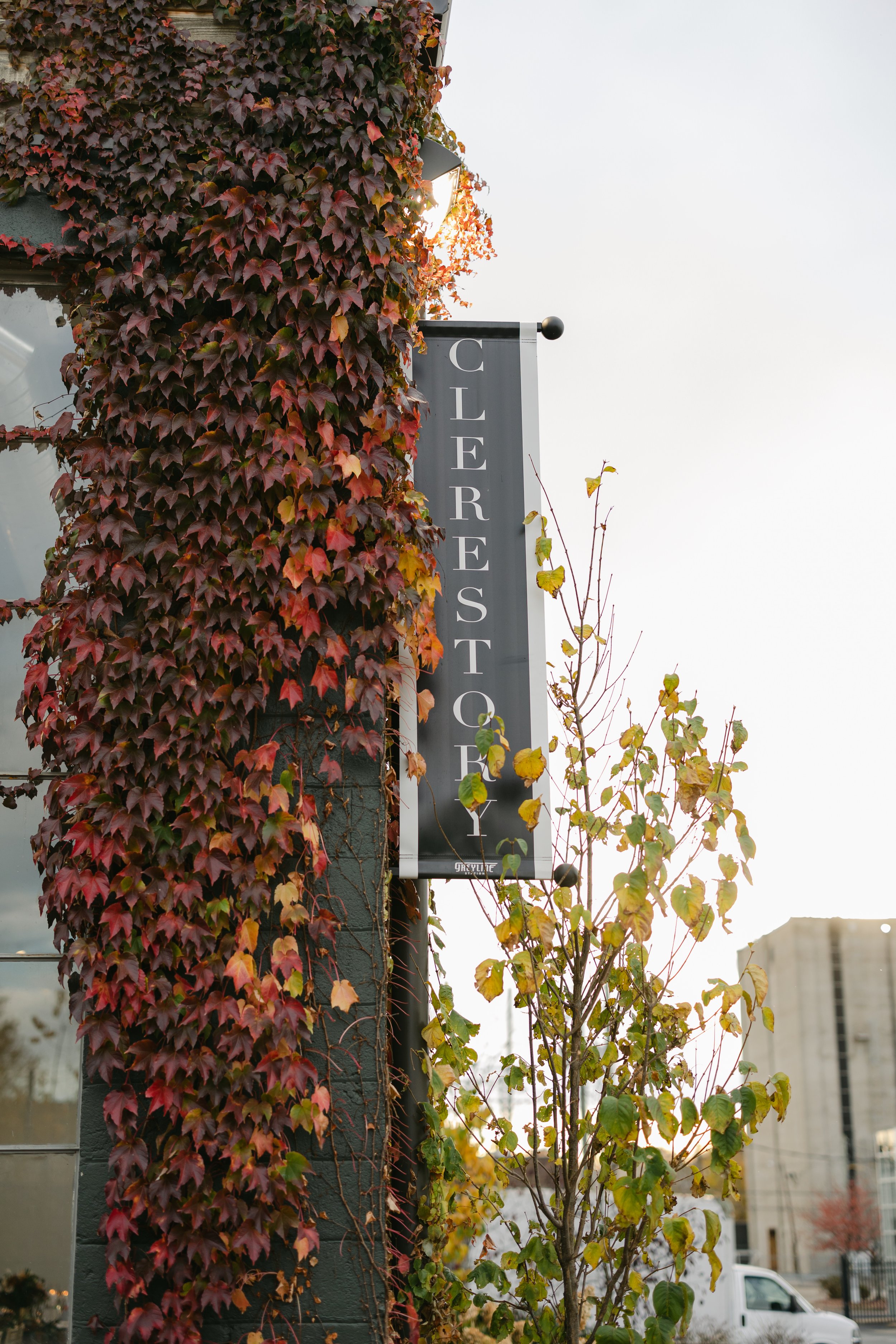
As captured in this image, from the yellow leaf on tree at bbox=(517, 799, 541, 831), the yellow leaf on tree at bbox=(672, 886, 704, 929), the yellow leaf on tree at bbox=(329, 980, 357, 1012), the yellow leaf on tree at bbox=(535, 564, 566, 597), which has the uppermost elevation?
the yellow leaf on tree at bbox=(535, 564, 566, 597)

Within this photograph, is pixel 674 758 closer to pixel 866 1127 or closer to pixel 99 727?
pixel 99 727

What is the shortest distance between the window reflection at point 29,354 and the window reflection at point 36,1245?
2.70 m

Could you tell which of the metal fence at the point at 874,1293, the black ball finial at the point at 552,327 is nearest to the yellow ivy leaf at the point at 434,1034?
the black ball finial at the point at 552,327

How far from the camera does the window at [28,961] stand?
139 inches

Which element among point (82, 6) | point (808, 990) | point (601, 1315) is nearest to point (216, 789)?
point (601, 1315)

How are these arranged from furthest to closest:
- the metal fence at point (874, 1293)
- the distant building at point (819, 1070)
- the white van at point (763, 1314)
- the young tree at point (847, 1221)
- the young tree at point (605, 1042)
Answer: the distant building at point (819, 1070) < the young tree at point (847, 1221) < the metal fence at point (874, 1293) < the white van at point (763, 1314) < the young tree at point (605, 1042)

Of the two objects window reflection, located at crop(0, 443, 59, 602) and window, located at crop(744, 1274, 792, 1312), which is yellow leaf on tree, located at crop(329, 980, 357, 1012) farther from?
window, located at crop(744, 1274, 792, 1312)

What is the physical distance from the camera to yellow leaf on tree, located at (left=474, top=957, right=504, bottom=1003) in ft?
11.3

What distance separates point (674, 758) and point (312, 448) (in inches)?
66.2

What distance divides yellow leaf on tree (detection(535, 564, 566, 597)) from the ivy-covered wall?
1.35 ft

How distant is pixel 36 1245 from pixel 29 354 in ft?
10.5

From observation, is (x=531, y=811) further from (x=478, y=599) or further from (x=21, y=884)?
(x=21, y=884)

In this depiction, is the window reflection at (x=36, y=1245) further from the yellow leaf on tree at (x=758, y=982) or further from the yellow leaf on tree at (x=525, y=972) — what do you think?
the yellow leaf on tree at (x=758, y=982)

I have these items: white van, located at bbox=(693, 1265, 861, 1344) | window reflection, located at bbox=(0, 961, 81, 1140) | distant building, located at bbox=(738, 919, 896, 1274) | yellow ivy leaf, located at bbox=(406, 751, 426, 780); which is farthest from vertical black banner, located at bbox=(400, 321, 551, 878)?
distant building, located at bbox=(738, 919, 896, 1274)
